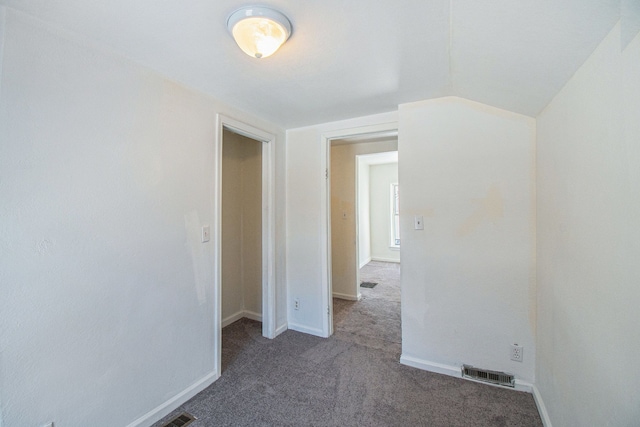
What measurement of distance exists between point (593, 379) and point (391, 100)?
6.63 feet

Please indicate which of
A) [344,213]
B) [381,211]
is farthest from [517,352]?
[381,211]

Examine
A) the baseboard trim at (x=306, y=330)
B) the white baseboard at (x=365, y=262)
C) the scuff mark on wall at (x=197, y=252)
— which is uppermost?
the scuff mark on wall at (x=197, y=252)

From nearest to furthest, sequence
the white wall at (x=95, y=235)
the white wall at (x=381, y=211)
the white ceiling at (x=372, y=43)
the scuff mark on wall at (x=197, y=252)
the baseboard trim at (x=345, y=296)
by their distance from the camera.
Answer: the white ceiling at (x=372, y=43) → the white wall at (x=95, y=235) → the scuff mark on wall at (x=197, y=252) → the baseboard trim at (x=345, y=296) → the white wall at (x=381, y=211)

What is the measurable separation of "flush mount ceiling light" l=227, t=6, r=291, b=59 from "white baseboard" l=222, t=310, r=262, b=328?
2.86 m

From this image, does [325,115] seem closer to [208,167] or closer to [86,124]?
[208,167]

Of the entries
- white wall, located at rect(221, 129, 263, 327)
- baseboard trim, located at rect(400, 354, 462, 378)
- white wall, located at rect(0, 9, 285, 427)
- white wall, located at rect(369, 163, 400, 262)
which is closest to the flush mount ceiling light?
white wall, located at rect(0, 9, 285, 427)

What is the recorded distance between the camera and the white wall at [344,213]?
4.00 metres

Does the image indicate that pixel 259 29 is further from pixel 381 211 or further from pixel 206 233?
pixel 381 211

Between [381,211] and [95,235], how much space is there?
6.16m

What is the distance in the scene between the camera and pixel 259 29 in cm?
118

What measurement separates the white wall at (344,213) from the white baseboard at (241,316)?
1.33m

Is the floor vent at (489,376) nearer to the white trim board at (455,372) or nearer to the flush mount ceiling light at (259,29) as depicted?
the white trim board at (455,372)

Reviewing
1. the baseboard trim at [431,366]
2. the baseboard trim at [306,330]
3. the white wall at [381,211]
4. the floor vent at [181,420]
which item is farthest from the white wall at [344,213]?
the white wall at [381,211]

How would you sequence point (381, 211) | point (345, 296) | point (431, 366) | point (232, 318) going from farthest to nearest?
point (381, 211) → point (345, 296) → point (232, 318) → point (431, 366)
